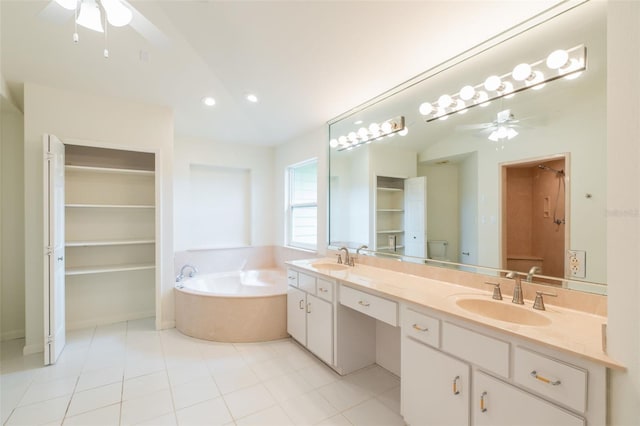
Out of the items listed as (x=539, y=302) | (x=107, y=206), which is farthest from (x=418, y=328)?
(x=107, y=206)

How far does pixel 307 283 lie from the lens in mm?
2592

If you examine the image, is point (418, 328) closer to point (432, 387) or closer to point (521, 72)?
point (432, 387)

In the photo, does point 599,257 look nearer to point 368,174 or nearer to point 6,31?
point 368,174

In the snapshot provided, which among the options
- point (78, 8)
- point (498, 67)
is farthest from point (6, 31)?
point (498, 67)

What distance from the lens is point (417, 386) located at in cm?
158

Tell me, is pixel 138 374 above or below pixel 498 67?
below

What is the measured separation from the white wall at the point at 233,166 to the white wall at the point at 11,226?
1532 mm

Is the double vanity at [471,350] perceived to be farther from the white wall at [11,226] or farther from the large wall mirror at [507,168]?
the white wall at [11,226]

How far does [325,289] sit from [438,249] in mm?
984

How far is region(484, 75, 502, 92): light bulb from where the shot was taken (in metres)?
1.72

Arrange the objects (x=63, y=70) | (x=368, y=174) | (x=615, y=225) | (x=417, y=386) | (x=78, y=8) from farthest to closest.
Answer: (x=368, y=174)
(x=63, y=70)
(x=417, y=386)
(x=78, y=8)
(x=615, y=225)

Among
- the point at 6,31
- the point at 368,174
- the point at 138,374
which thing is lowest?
the point at 138,374

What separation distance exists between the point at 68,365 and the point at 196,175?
2.54m

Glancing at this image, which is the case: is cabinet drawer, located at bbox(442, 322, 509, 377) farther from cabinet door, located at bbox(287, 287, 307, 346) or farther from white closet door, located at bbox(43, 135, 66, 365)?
white closet door, located at bbox(43, 135, 66, 365)
